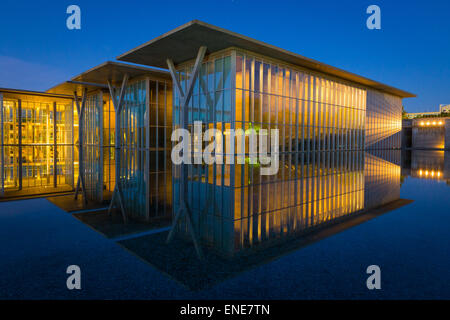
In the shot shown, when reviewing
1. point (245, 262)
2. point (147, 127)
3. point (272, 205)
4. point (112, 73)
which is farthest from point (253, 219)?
point (147, 127)

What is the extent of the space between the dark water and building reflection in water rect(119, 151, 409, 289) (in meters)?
0.04

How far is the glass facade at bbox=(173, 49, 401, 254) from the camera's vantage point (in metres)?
7.64

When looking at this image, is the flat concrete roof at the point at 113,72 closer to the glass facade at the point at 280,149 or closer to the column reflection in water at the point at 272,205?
the glass facade at the point at 280,149

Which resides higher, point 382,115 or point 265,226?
point 382,115

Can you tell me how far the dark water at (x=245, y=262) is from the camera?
4.18 meters

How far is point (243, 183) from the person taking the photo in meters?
12.9

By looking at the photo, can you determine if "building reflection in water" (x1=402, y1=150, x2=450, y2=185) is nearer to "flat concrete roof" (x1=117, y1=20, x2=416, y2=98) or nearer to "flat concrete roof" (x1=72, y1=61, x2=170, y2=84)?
"flat concrete roof" (x1=117, y1=20, x2=416, y2=98)

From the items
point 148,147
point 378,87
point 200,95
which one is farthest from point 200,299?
point 378,87

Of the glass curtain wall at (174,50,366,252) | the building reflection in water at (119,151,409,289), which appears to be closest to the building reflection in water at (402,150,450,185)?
the glass curtain wall at (174,50,366,252)

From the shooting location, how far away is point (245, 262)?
5121 mm

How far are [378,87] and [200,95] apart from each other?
26.6 meters

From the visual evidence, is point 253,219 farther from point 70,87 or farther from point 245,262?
point 70,87
